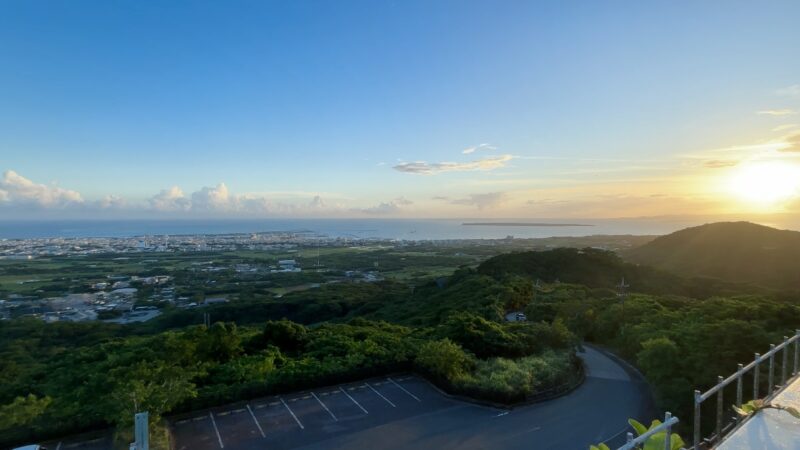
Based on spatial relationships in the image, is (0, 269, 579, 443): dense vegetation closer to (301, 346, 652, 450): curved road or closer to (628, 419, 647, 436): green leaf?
(301, 346, 652, 450): curved road

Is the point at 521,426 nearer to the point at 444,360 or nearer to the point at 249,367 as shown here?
the point at 444,360

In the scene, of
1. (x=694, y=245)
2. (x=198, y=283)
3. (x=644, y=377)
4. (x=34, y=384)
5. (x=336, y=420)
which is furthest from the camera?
(x=694, y=245)

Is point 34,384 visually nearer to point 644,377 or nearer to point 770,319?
point 644,377

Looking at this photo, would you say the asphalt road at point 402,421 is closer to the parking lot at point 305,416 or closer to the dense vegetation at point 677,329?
the parking lot at point 305,416

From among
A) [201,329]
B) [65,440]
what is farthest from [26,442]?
[201,329]

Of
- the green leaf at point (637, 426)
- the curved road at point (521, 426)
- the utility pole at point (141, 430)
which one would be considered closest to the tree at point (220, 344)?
the curved road at point (521, 426)
